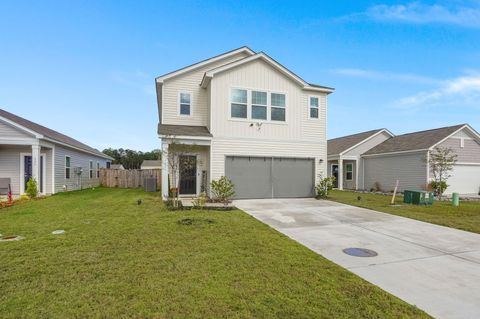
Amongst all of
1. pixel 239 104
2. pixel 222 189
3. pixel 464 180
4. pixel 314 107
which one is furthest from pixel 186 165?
pixel 464 180

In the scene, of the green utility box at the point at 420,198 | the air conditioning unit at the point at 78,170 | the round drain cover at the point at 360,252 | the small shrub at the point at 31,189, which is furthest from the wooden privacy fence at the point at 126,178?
the round drain cover at the point at 360,252

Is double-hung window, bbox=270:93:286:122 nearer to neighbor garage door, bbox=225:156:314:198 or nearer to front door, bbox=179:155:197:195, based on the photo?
neighbor garage door, bbox=225:156:314:198

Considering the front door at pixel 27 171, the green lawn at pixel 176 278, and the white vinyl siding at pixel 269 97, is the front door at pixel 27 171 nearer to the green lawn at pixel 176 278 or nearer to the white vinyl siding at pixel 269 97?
the green lawn at pixel 176 278

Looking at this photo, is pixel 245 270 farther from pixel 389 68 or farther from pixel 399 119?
pixel 399 119

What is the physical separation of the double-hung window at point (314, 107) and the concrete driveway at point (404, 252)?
654cm

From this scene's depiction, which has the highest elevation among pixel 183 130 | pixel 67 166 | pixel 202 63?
pixel 202 63

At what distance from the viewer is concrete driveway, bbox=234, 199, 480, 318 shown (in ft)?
11.2

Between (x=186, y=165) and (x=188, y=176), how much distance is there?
943 millimetres

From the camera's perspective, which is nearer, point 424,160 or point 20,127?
point 20,127

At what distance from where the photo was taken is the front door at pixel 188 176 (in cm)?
1343

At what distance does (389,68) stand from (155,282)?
65.4 feet

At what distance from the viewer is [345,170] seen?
24.4m

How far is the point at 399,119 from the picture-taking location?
2492 cm

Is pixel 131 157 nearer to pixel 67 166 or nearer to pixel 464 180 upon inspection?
pixel 67 166
